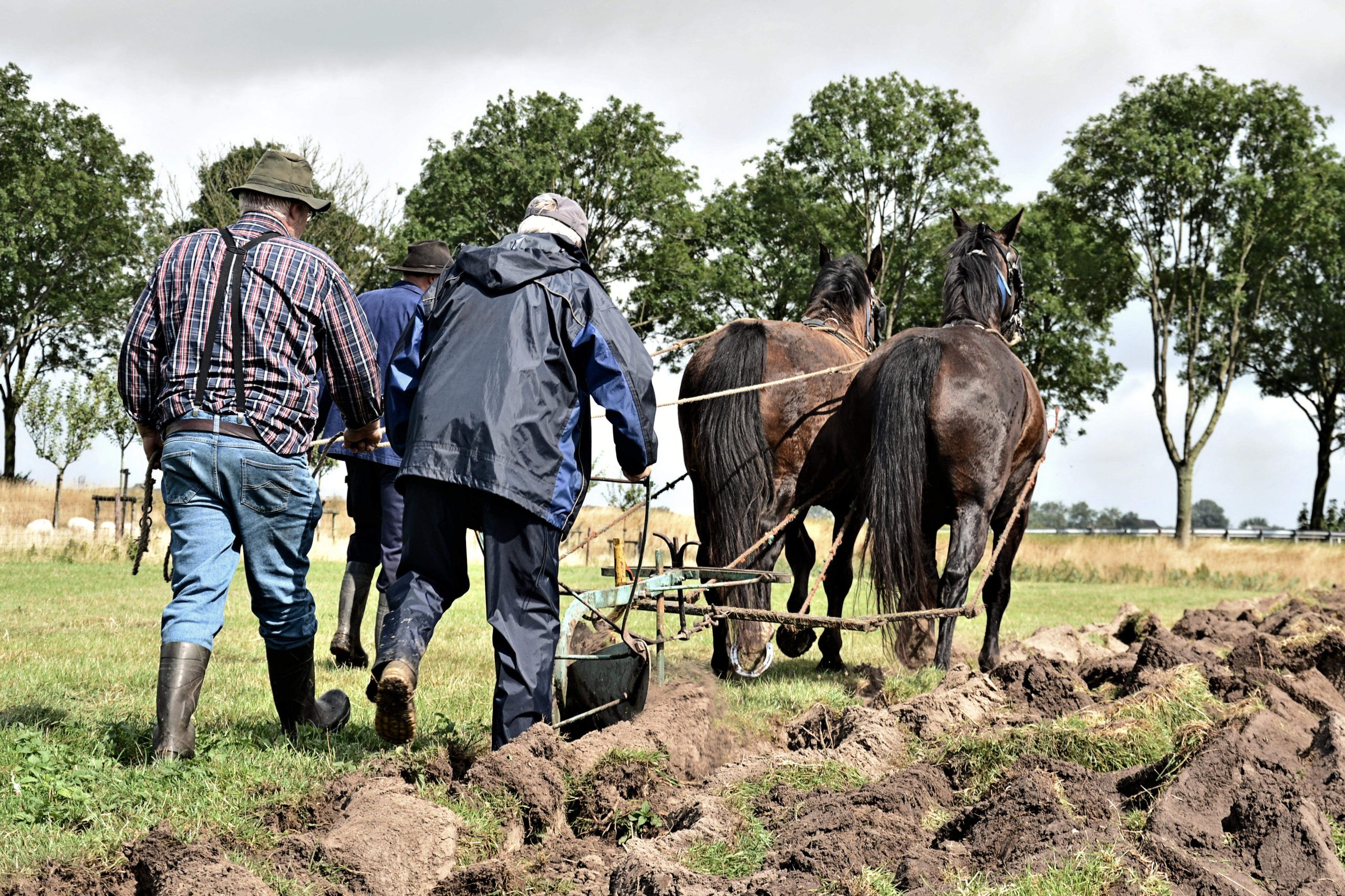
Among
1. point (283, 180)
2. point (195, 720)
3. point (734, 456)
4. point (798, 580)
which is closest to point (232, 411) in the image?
point (283, 180)

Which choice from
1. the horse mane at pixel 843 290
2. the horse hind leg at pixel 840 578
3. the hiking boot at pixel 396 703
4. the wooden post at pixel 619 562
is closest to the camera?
the hiking boot at pixel 396 703

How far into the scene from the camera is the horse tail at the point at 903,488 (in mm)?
5836

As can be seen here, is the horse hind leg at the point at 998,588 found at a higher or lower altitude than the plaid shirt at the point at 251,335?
lower

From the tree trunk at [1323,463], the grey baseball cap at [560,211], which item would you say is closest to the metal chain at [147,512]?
the grey baseball cap at [560,211]

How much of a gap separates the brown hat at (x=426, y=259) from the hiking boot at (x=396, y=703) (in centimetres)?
323

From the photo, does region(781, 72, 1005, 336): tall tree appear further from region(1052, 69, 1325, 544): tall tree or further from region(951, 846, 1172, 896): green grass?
region(951, 846, 1172, 896): green grass

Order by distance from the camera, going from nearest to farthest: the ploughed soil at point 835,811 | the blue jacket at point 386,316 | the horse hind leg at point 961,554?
the ploughed soil at point 835,811 → the blue jacket at point 386,316 → the horse hind leg at point 961,554

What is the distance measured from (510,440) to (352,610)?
2.88 meters

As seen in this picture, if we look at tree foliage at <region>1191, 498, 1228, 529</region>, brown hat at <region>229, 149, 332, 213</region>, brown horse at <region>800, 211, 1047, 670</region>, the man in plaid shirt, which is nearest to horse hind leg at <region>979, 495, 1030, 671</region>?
brown horse at <region>800, 211, 1047, 670</region>

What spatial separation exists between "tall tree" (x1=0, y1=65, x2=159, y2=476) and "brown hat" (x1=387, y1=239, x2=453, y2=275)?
2760 centimetres

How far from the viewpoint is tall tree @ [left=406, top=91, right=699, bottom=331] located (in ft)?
88.7

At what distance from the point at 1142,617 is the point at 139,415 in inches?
300

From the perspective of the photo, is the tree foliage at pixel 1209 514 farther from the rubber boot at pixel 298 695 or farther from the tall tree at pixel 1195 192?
the rubber boot at pixel 298 695

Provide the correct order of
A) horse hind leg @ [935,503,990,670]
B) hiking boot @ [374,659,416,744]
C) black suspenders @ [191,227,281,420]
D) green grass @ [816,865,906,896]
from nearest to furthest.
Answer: green grass @ [816,865,906,896] < hiking boot @ [374,659,416,744] < black suspenders @ [191,227,281,420] < horse hind leg @ [935,503,990,670]
